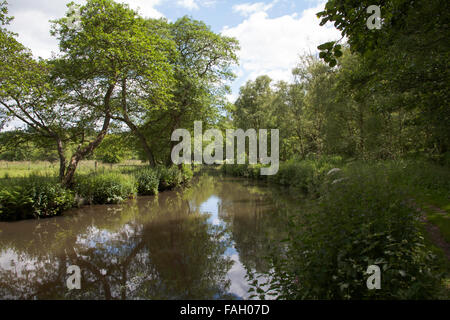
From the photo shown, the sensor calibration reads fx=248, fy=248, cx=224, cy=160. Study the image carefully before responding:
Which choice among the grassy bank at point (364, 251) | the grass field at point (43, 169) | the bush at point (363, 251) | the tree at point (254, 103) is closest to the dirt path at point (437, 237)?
the grassy bank at point (364, 251)

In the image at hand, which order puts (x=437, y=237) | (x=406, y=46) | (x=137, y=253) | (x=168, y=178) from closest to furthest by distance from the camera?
(x=437, y=237) < (x=137, y=253) < (x=406, y=46) < (x=168, y=178)

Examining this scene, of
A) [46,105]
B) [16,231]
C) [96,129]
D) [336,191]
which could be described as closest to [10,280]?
[16,231]

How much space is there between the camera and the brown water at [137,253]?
16.1 feet

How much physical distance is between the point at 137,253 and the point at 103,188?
863 cm

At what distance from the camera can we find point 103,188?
14133 mm

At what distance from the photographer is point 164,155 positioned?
27703 mm

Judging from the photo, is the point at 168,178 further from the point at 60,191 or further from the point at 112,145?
the point at 60,191

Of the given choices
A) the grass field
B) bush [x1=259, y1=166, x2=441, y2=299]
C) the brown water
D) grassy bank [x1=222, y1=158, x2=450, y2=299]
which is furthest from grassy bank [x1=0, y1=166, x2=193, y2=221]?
bush [x1=259, y1=166, x2=441, y2=299]

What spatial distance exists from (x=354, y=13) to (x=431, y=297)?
3995 mm

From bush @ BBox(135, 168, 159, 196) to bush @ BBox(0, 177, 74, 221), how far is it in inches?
246

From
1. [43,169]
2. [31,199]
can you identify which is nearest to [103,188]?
[31,199]

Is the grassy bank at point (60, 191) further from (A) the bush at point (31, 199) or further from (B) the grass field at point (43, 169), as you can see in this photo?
(B) the grass field at point (43, 169)

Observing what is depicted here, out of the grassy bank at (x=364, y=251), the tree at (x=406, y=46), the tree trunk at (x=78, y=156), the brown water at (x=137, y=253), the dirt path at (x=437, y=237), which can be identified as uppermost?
the tree at (x=406, y=46)

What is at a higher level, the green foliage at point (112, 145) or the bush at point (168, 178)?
the green foliage at point (112, 145)
